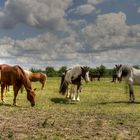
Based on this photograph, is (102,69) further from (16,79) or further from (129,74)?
(16,79)

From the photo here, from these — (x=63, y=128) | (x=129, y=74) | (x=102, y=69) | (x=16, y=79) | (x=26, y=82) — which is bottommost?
(x=63, y=128)

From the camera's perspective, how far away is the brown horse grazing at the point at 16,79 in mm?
20625

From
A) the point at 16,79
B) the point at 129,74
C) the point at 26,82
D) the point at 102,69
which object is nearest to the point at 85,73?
the point at 129,74

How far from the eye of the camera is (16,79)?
21.1 metres

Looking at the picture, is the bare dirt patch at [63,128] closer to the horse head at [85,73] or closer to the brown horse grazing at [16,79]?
the brown horse grazing at [16,79]

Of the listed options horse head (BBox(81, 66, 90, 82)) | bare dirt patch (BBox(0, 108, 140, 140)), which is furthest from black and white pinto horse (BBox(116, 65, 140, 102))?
bare dirt patch (BBox(0, 108, 140, 140))

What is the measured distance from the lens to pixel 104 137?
38.3 feet

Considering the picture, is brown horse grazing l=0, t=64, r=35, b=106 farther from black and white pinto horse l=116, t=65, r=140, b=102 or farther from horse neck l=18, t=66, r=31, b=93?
black and white pinto horse l=116, t=65, r=140, b=102

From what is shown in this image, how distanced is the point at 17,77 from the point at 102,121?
8034 mm

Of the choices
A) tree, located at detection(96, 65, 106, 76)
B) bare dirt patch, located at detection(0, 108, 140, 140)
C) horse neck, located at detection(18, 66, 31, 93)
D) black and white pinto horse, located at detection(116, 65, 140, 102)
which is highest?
tree, located at detection(96, 65, 106, 76)

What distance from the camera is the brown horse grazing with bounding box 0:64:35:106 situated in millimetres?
20625

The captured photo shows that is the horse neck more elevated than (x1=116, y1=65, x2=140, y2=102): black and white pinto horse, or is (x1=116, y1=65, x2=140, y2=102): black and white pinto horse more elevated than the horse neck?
(x1=116, y1=65, x2=140, y2=102): black and white pinto horse

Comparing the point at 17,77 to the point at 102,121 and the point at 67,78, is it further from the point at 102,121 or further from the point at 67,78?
the point at 102,121

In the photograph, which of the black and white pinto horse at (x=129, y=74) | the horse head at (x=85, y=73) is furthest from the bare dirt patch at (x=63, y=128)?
the black and white pinto horse at (x=129, y=74)
